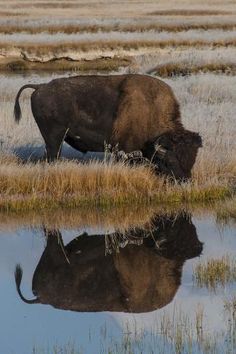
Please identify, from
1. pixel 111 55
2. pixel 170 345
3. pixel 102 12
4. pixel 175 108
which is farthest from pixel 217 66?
pixel 102 12

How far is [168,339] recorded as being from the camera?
7.30 m

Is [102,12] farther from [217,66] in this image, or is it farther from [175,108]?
[175,108]

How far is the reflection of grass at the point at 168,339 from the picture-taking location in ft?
23.1

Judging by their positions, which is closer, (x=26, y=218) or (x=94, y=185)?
(x=26, y=218)

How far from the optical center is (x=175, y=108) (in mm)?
14281

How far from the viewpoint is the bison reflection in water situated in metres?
8.60

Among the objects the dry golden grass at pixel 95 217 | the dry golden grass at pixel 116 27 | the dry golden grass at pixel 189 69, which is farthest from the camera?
the dry golden grass at pixel 116 27

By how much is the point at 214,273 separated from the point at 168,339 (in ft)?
6.51

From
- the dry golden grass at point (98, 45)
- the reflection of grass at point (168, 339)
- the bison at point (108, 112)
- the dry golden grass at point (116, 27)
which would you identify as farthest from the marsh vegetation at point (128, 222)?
the dry golden grass at point (116, 27)

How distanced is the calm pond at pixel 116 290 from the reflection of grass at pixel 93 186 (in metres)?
1.12

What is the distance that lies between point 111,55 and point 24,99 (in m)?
15.1

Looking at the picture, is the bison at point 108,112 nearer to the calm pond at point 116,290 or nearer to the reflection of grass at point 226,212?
the reflection of grass at point 226,212

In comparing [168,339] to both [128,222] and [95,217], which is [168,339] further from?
[95,217]

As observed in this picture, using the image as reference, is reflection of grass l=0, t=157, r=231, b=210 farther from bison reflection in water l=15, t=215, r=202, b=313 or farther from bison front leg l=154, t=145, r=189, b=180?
bison reflection in water l=15, t=215, r=202, b=313
